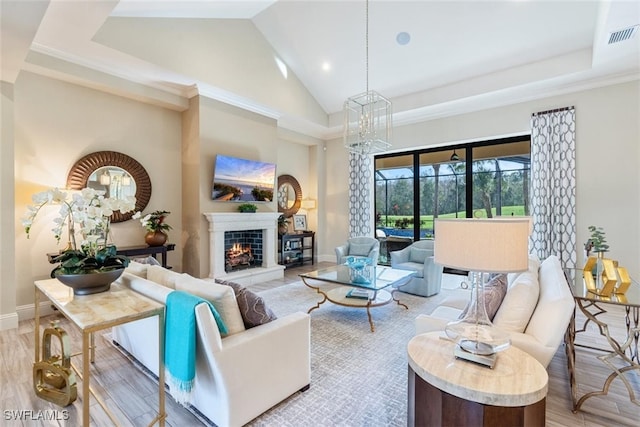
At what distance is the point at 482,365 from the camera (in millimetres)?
1467

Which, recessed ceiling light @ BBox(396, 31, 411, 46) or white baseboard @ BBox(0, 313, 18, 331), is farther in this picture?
recessed ceiling light @ BBox(396, 31, 411, 46)

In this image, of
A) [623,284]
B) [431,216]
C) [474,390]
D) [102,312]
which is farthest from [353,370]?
[431,216]

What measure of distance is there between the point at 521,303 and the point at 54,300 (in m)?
3.07

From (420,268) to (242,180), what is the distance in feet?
11.7

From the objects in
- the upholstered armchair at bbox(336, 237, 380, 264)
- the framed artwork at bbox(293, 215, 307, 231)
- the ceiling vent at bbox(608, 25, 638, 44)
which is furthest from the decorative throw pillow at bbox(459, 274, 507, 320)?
the framed artwork at bbox(293, 215, 307, 231)

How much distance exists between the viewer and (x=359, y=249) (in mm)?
6066

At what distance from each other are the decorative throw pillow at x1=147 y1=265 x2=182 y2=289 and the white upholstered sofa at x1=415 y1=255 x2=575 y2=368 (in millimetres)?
1906

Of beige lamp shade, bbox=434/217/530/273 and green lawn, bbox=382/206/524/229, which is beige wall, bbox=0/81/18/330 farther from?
green lawn, bbox=382/206/524/229

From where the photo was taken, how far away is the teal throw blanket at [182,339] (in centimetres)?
170

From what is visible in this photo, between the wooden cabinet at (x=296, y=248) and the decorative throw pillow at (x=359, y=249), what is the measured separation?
1.57 meters

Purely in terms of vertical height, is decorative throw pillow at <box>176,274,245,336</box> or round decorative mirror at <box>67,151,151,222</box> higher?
round decorative mirror at <box>67,151,151,222</box>

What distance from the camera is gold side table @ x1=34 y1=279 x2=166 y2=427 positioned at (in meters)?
1.47

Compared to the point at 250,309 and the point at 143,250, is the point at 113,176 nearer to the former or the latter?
the point at 143,250

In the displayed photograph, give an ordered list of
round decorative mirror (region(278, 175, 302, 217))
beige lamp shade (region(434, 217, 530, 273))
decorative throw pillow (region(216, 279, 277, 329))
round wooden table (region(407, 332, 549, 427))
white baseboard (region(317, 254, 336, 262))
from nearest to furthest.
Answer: round wooden table (region(407, 332, 549, 427)) < beige lamp shade (region(434, 217, 530, 273)) < decorative throw pillow (region(216, 279, 277, 329)) < round decorative mirror (region(278, 175, 302, 217)) < white baseboard (region(317, 254, 336, 262))
